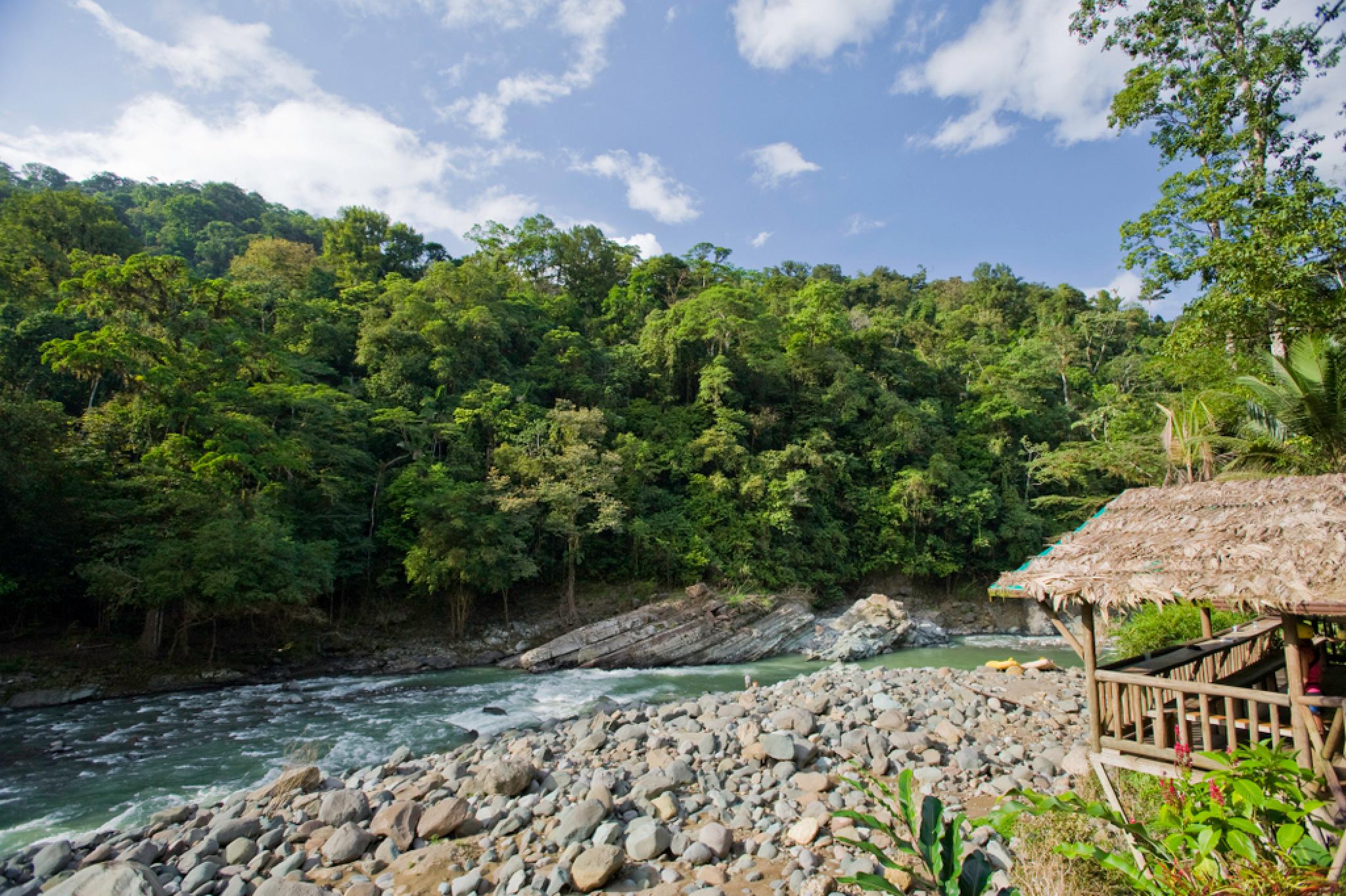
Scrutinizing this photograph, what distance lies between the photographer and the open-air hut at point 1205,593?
13.6 ft

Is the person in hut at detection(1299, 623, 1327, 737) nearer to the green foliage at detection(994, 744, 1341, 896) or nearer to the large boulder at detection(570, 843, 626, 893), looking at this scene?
the green foliage at detection(994, 744, 1341, 896)

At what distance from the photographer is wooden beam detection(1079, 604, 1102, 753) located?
489cm

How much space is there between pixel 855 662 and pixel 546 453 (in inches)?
432

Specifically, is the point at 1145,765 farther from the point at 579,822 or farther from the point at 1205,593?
the point at 579,822

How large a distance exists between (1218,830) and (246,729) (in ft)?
41.4

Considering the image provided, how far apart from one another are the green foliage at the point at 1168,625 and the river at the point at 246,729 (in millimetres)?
6461

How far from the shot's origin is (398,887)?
5.09 m

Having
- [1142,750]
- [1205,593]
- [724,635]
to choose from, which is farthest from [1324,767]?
[724,635]

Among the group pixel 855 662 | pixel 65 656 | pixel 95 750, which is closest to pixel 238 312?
pixel 65 656

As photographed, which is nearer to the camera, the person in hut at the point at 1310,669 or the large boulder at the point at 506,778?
the person in hut at the point at 1310,669

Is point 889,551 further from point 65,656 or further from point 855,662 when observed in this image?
point 65,656

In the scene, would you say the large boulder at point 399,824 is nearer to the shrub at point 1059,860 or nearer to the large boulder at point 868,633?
the shrub at point 1059,860

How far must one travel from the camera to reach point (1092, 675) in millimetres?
4934

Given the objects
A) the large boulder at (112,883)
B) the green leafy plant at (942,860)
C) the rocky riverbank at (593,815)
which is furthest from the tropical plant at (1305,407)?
the large boulder at (112,883)
